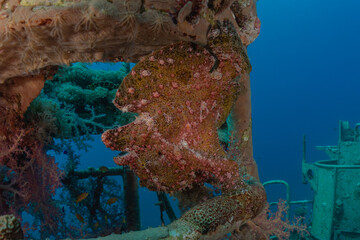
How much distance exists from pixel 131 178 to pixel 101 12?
4427mm

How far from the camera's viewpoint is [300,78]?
119312mm

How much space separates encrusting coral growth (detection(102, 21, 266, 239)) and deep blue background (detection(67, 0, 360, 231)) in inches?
3780

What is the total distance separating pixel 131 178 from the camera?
18.6 ft

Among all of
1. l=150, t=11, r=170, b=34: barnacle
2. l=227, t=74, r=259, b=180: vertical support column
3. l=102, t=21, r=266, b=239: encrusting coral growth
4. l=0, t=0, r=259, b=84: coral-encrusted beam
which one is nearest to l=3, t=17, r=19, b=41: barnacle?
l=0, t=0, r=259, b=84: coral-encrusted beam

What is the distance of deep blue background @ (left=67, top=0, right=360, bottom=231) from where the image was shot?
344ft

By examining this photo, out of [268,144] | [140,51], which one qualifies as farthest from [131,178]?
[268,144]

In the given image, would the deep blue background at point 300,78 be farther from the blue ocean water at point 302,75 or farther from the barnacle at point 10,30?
the barnacle at point 10,30

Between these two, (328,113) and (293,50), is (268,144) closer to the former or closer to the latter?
(328,113)

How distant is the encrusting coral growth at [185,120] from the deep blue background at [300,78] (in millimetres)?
96011

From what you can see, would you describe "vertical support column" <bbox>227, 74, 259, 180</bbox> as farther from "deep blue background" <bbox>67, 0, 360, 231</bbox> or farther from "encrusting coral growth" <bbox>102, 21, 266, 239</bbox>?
"deep blue background" <bbox>67, 0, 360, 231</bbox>

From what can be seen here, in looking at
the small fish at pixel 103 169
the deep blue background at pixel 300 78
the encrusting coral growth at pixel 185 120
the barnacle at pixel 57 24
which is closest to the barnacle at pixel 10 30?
the barnacle at pixel 57 24

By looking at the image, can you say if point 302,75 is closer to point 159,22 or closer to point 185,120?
point 185,120

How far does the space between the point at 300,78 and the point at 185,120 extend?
131 m

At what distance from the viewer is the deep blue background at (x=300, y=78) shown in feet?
344
